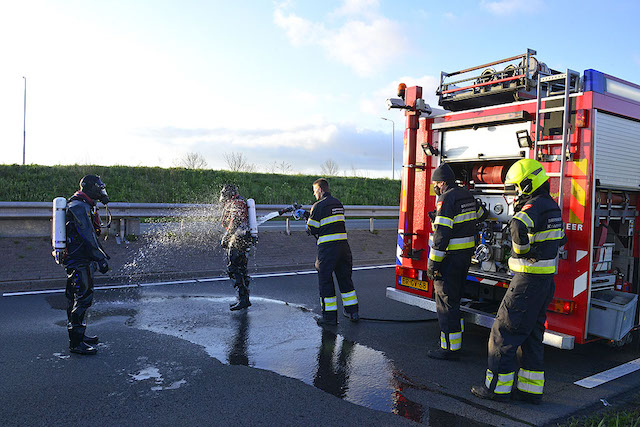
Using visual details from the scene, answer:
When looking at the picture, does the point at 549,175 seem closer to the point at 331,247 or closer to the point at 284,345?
the point at 331,247

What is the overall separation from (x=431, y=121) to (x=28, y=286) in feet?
22.7

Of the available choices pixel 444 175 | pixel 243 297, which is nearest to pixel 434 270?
pixel 444 175

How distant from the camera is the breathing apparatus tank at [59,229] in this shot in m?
4.95

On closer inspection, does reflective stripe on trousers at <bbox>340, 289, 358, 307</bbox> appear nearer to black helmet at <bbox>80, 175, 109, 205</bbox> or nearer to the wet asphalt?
the wet asphalt

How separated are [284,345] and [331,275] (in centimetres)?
137

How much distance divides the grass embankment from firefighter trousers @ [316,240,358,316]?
15.2 metres

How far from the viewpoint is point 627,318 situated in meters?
4.74

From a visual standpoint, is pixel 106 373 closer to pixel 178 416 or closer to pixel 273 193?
pixel 178 416

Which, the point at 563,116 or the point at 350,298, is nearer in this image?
the point at 563,116

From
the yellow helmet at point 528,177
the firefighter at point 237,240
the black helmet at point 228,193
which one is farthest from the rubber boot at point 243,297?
the yellow helmet at point 528,177

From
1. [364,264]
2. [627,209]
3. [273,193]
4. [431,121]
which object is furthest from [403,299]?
[273,193]

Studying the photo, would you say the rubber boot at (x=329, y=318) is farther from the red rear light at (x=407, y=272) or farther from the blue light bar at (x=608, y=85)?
the blue light bar at (x=608, y=85)

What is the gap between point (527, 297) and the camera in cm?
405

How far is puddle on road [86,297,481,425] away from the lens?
164 inches
